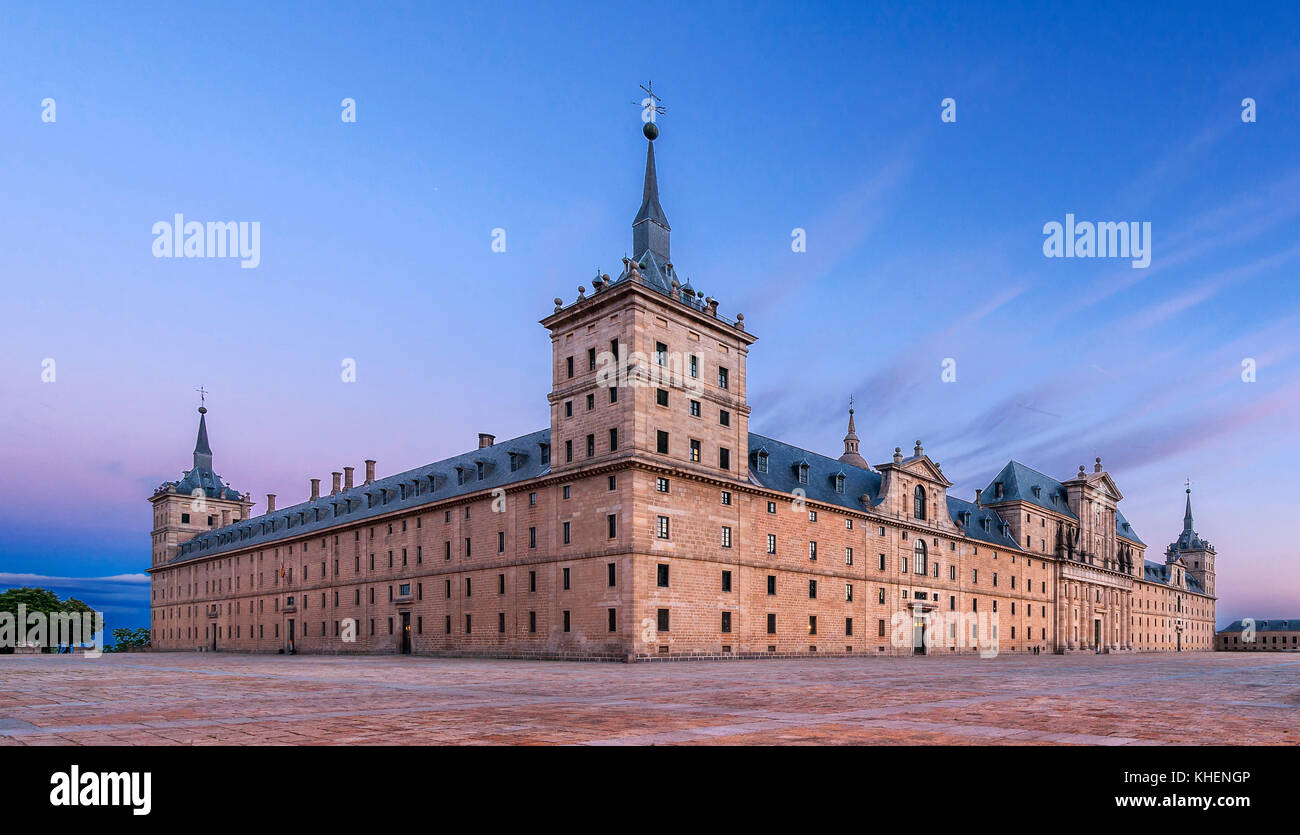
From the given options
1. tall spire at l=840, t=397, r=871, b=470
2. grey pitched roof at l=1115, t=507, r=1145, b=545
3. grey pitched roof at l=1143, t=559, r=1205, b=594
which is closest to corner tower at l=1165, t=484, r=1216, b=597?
grey pitched roof at l=1143, t=559, r=1205, b=594

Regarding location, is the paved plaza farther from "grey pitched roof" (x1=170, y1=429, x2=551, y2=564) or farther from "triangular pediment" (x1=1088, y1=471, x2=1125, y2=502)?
"triangular pediment" (x1=1088, y1=471, x2=1125, y2=502)

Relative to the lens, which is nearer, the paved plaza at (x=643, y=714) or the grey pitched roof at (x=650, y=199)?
the paved plaza at (x=643, y=714)

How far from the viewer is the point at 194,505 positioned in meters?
120

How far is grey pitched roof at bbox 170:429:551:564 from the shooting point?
62.2 meters

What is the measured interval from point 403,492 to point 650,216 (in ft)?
109

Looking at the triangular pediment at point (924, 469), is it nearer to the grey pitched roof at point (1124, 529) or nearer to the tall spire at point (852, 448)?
the tall spire at point (852, 448)

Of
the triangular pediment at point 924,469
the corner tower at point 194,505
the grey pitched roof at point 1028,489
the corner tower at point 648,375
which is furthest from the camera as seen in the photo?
the corner tower at point 194,505

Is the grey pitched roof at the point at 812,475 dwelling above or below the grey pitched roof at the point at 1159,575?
above

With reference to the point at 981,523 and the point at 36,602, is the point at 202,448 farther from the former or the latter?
the point at 981,523

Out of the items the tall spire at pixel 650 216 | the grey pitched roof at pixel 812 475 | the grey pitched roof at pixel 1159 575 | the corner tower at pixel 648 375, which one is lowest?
the grey pitched roof at pixel 1159 575

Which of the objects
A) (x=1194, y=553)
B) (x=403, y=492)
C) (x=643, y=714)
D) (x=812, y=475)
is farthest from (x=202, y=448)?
(x=1194, y=553)

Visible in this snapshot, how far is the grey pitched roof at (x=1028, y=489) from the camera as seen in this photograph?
93.6m

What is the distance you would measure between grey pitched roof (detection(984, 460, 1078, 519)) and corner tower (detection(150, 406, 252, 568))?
98895 millimetres

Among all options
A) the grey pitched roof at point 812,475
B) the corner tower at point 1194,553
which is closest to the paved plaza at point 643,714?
the grey pitched roof at point 812,475
